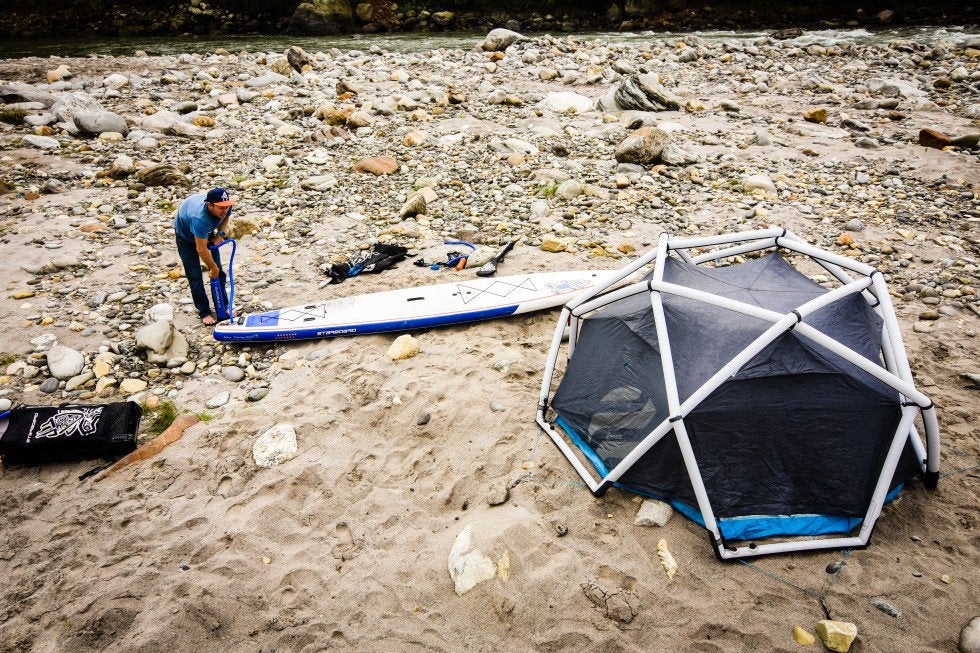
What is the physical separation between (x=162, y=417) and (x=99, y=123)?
8957 mm

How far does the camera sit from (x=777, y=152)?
30.6 feet

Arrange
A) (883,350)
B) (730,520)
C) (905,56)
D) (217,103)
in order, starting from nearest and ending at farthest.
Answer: (730,520) < (883,350) < (217,103) < (905,56)

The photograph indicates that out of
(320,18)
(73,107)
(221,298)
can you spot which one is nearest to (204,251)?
(221,298)

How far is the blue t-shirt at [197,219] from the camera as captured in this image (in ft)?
17.4

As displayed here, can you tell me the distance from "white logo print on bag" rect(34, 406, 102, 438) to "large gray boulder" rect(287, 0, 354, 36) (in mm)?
25474

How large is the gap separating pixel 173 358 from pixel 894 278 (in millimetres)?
8053

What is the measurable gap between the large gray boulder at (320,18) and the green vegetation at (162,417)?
82.4ft

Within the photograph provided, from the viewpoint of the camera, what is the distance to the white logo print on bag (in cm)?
420

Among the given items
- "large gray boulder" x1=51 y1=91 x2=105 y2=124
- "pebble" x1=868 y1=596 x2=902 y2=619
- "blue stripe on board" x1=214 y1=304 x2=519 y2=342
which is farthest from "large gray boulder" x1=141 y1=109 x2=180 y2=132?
"pebble" x1=868 y1=596 x2=902 y2=619

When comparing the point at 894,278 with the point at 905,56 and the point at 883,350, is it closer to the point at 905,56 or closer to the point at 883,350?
the point at 883,350

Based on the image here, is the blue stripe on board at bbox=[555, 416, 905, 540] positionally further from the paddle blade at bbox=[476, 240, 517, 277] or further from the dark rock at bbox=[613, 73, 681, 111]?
the dark rock at bbox=[613, 73, 681, 111]

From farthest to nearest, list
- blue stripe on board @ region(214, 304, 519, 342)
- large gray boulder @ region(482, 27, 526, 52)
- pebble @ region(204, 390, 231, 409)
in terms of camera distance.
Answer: large gray boulder @ region(482, 27, 526, 52) < blue stripe on board @ region(214, 304, 519, 342) < pebble @ region(204, 390, 231, 409)

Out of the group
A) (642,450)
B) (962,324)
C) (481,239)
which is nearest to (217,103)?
(481,239)

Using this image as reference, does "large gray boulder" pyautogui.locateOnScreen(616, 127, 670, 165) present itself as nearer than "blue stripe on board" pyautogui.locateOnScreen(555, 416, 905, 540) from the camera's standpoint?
No
